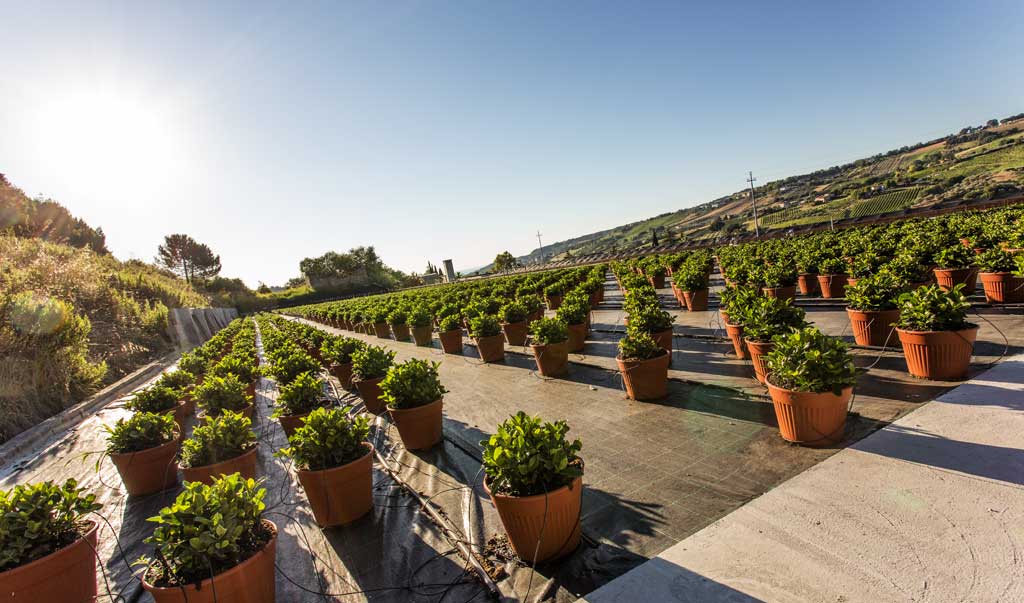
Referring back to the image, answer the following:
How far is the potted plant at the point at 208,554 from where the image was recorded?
2.77 m

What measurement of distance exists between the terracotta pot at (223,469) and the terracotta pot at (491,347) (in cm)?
549

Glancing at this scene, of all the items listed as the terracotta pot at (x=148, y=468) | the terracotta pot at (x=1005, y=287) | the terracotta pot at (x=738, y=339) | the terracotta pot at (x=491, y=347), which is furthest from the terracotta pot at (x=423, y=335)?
the terracotta pot at (x=1005, y=287)

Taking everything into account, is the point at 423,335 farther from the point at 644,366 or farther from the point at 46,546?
the point at 46,546

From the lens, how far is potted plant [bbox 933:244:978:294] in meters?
8.10

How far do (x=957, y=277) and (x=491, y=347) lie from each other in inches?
355

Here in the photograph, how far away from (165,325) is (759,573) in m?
26.9

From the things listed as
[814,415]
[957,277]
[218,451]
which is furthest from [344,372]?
[957,277]

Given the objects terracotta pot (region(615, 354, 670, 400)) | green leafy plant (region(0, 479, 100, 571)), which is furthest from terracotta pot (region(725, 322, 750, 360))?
green leafy plant (region(0, 479, 100, 571))

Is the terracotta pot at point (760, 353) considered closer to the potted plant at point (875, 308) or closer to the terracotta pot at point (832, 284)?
the potted plant at point (875, 308)

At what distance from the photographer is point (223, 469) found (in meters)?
4.84

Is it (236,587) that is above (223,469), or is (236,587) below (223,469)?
below

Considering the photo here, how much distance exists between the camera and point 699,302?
455 inches

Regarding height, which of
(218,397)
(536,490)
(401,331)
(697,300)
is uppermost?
(218,397)

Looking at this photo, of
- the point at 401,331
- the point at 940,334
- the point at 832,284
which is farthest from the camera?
the point at 401,331
